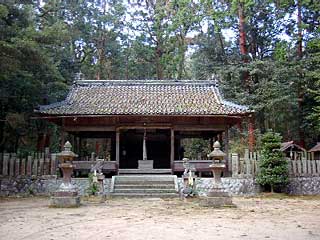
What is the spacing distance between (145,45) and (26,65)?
61.3 ft

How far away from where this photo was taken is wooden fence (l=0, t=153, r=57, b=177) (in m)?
15.1

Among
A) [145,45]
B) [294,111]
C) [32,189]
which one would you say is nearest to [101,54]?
[145,45]

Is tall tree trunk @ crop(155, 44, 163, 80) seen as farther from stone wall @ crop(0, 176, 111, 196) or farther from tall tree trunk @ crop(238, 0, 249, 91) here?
stone wall @ crop(0, 176, 111, 196)

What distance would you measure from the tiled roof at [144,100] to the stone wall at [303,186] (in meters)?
3.92

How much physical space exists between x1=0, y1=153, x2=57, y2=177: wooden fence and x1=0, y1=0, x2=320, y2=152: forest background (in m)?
1.87

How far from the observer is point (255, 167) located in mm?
16156

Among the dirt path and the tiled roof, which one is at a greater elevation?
the tiled roof

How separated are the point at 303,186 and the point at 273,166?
2.00 m

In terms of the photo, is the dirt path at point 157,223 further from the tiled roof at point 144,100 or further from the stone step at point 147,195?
the tiled roof at point 144,100

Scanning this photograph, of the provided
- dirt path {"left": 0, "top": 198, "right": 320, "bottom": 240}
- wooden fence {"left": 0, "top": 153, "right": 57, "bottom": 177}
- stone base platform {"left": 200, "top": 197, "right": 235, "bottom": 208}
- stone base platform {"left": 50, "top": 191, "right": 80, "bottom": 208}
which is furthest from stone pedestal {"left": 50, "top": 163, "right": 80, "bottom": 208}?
wooden fence {"left": 0, "top": 153, "right": 57, "bottom": 177}

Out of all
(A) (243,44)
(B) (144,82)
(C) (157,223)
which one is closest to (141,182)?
(B) (144,82)

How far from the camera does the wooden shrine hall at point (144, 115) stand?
1717 cm

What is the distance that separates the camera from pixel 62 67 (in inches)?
1024

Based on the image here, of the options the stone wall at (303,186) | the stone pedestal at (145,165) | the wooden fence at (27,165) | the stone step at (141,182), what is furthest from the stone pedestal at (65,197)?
the stone wall at (303,186)
